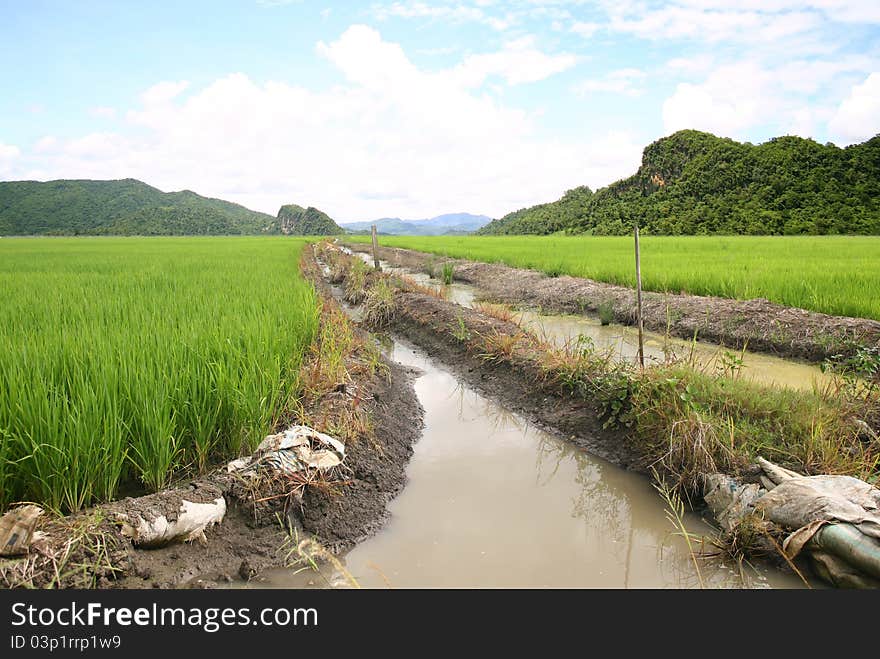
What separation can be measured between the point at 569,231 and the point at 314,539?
42.5 m

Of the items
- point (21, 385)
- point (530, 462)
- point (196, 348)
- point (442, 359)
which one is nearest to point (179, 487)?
point (21, 385)

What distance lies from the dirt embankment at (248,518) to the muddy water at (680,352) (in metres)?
2.05

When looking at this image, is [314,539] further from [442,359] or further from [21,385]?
[442,359]

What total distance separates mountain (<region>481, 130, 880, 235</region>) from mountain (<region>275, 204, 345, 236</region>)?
Answer: 49.1 metres

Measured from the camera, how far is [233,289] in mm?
6379

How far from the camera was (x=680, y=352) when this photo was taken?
5758 mm

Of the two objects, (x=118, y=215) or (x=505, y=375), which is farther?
(x=118, y=215)

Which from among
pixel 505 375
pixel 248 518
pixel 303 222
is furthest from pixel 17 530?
pixel 303 222

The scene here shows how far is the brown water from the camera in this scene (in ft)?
7.59

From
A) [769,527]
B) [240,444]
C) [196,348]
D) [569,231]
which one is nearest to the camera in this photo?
[769,527]

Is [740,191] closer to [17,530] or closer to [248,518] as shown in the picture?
[248,518]


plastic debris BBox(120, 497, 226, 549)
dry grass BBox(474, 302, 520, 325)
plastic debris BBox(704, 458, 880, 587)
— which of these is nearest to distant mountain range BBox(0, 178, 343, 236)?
dry grass BBox(474, 302, 520, 325)

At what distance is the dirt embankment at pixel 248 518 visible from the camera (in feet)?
6.40

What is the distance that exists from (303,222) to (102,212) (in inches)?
1376
